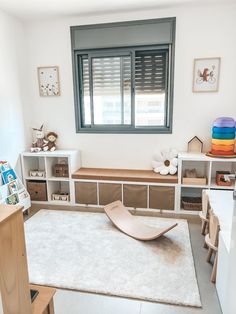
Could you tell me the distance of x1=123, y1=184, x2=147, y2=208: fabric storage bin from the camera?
3.31 m

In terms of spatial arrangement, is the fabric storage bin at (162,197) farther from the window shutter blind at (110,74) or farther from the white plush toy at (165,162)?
the window shutter blind at (110,74)

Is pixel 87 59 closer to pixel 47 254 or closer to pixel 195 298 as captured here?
pixel 47 254

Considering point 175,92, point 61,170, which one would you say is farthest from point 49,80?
point 175,92

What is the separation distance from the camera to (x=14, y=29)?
11.2 ft

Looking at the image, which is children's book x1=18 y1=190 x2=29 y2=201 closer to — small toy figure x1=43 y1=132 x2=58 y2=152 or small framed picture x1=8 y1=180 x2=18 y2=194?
small framed picture x1=8 y1=180 x2=18 y2=194

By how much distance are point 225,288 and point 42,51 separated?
12.0 ft

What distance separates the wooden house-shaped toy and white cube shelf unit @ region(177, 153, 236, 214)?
0.48ft

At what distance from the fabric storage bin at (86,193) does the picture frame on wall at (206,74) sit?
1.95 meters

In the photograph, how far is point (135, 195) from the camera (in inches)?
131

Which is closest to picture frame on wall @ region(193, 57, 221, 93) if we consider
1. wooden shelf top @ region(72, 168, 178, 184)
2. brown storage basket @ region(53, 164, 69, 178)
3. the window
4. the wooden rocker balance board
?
the window

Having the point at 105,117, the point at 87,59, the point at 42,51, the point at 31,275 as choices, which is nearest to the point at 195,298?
the point at 31,275

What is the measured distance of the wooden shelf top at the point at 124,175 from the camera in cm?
323

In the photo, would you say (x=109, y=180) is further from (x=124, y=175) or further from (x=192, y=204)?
(x=192, y=204)

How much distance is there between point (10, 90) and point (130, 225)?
242 cm
